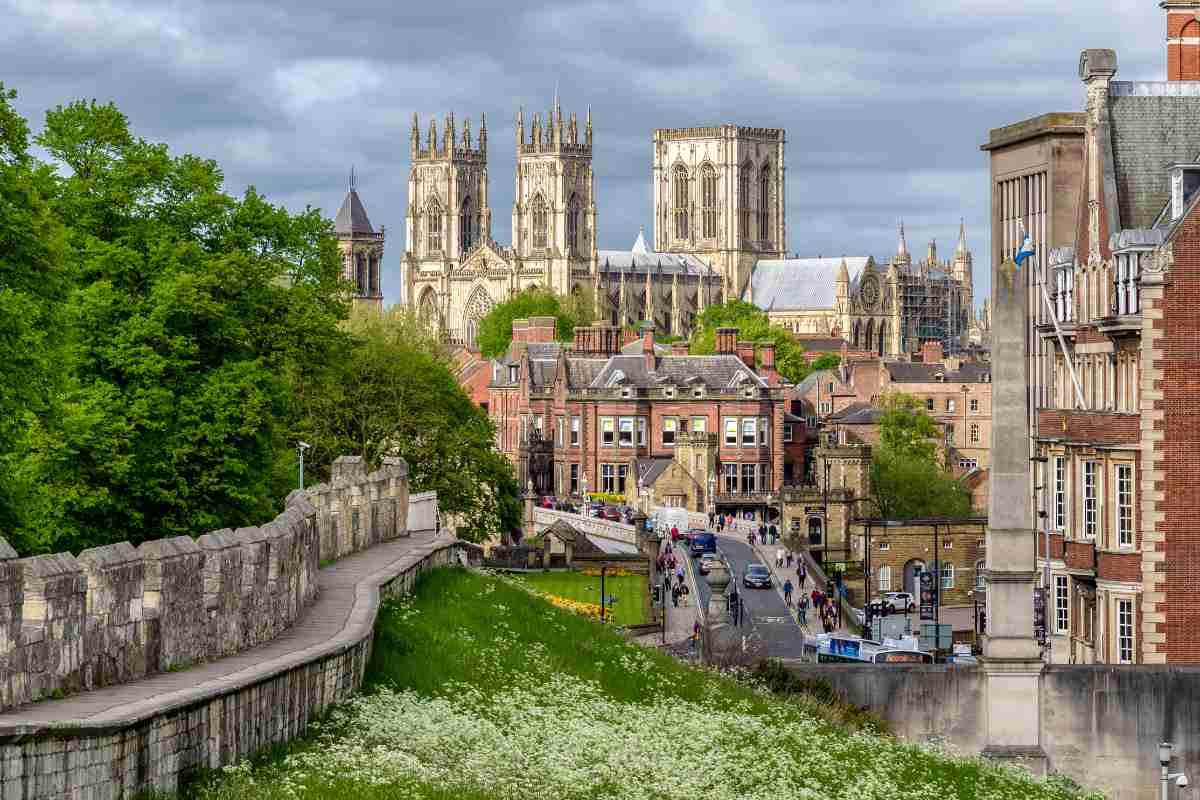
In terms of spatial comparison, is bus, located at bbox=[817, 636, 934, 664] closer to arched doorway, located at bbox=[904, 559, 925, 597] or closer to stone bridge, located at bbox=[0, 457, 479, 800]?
stone bridge, located at bbox=[0, 457, 479, 800]

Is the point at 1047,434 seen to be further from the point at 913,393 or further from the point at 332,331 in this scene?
the point at 913,393

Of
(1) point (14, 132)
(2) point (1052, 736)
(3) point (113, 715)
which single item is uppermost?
(1) point (14, 132)

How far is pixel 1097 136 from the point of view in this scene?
5159 cm

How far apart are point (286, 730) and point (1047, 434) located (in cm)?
3068

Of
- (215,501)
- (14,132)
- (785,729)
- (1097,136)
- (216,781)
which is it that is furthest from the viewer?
(1097,136)

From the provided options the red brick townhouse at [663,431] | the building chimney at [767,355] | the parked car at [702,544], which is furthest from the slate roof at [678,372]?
the parked car at [702,544]

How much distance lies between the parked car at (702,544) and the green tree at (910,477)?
1302 centimetres

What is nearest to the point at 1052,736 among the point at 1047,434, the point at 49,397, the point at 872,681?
the point at 872,681

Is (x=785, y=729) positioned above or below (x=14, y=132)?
below

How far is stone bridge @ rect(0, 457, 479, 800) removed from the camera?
18.5 meters

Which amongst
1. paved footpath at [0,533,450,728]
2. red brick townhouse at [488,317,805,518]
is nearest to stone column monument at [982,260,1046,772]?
paved footpath at [0,533,450,728]

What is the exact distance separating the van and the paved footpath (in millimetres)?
53780

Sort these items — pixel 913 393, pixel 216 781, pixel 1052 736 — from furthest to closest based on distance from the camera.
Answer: pixel 913 393 → pixel 1052 736 → pixel 216 781

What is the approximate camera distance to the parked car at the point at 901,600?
8169cm
